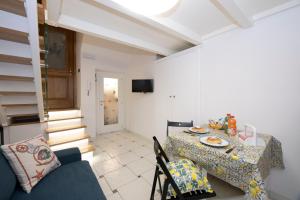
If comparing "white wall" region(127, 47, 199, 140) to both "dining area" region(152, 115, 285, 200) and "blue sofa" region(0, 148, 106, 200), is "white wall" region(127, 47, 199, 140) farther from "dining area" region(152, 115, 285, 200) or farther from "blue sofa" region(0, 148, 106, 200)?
"blue sofa" region(0, 148, 106, 200)

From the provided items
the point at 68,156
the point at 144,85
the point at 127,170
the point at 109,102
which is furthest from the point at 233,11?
the point at 109,102

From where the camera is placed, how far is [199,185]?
1223 millimetres

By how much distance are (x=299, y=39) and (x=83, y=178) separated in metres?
2.77

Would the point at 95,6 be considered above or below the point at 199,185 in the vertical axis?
above

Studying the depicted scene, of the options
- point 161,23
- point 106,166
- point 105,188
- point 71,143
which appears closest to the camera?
point 161,23

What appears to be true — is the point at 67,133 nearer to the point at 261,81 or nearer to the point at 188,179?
the point at 188,179

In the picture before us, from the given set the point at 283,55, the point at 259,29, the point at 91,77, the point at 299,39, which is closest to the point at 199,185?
the point at 283,55

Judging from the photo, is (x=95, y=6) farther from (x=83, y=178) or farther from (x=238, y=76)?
(x=238, y=76)

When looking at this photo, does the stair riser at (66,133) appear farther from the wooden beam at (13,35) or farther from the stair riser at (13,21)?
the stair riser at (13,21)

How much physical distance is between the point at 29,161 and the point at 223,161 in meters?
1.78

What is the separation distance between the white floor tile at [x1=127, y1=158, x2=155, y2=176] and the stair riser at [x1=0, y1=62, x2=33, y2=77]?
2.09m

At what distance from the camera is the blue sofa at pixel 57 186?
1060 millimetres

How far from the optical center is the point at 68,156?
5.34ft

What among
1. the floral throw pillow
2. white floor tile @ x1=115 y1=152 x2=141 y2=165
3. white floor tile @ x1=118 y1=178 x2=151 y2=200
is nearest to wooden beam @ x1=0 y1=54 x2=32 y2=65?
the floral throw pillow
